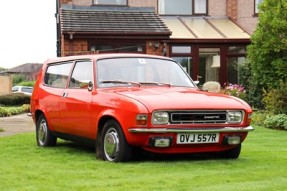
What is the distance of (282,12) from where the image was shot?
62.5ft

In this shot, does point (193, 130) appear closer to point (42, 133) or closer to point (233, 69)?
point (42, 133)

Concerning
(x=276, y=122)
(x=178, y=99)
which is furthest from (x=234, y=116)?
(x=276, y=122)

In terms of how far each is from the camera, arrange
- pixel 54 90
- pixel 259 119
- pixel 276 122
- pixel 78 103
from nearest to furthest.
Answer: pixel 78 103 < pixel 54 90 < pixel 276 122 < pixel 259 119

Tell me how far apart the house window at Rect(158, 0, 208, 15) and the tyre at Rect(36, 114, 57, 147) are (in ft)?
52.5

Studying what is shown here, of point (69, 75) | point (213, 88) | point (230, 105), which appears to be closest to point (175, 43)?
point (213, 88)

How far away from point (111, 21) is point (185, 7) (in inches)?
182

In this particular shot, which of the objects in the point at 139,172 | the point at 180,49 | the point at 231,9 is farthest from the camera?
the point at 231,9

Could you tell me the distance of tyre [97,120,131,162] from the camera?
25.2ft

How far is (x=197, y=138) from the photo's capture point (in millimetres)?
7672

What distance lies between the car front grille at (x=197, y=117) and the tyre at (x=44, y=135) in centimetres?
318

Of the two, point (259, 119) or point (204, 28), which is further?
Result: point (204, 28)

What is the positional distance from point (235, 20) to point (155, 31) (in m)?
5.09

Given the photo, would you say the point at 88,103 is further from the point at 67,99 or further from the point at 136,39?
the point at 136,39

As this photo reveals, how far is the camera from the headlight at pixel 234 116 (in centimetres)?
789
